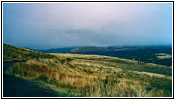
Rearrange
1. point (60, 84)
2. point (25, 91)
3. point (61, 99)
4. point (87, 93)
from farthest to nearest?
point (60, 84) → point (87, 93) → point (25, 91) → point (61, 99)

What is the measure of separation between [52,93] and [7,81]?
2995mm

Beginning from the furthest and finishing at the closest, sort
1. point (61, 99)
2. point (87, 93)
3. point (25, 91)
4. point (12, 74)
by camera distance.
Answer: point (12, 74) → point (87, 93) → point (25, 91) → point (61, 99)

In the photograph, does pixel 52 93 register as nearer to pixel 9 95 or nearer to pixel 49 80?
pixel 9 95

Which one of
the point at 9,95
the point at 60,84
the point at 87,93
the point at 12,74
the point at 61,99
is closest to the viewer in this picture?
the point at 61,99

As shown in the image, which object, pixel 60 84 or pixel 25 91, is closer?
pixel 25 91

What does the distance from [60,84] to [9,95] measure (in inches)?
177

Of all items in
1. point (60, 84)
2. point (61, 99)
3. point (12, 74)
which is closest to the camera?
point (61, 99)

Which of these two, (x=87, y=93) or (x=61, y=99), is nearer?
(x=61, y=99)

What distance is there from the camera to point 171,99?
10758mm

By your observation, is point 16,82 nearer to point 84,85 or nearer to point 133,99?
point 84,85

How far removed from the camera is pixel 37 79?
15.9 meters

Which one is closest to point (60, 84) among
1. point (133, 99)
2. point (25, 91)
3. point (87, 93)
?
point (87, 93)

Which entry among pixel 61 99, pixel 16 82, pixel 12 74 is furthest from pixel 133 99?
pixel 12 74

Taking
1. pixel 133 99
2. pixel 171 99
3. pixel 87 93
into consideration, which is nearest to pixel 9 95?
pixel 87 93
